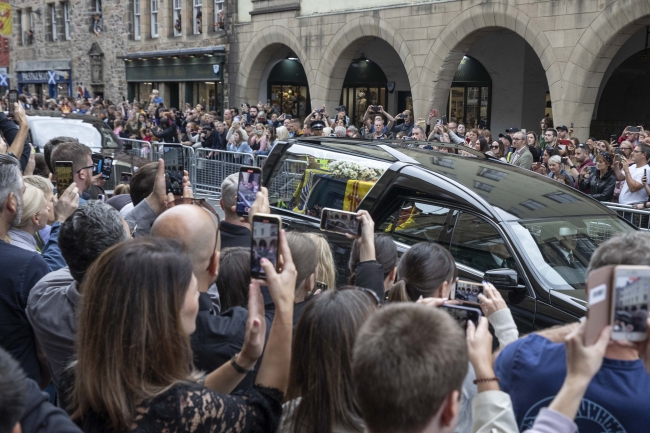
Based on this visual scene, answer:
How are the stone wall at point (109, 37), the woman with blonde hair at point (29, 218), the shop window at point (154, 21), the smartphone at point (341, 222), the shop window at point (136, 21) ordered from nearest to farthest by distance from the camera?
the smartphone at point (341, 222)
the woman with blonde hair at point (29, 218)
the stone wall at point (109, 37)
the shop window at point (154, 21)
the shop window at point (136, 21)

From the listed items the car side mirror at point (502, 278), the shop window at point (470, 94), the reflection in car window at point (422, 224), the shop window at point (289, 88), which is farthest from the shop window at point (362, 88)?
the car side mirror at point (502, 278)

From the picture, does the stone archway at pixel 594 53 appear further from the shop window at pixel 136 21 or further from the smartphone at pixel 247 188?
the shop window at pixel 136 21

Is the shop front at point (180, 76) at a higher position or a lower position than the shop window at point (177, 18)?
lower

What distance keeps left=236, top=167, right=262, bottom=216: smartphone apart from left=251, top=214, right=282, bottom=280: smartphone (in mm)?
1726

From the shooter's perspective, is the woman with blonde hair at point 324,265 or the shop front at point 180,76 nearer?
the woman with blonde hair at point 324,265

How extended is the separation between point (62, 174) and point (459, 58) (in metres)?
14.3

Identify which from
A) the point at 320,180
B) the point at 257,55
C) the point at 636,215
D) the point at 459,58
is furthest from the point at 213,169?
the point at 257,55

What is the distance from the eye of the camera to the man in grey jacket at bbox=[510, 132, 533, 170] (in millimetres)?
11414

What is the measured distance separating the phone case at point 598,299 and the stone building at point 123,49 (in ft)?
82.2

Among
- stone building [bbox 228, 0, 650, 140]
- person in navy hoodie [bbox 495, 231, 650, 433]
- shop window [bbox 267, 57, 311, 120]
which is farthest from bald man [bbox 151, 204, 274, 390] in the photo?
shop window [bbox 267, 57, 311, 120]

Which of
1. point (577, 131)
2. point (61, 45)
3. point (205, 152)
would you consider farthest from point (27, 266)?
→ point (61, 45)

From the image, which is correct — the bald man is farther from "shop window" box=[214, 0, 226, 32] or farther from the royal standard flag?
the royal standard flag

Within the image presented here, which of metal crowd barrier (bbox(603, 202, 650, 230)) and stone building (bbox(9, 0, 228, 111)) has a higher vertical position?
stone building (bbox(9, 0, 228, 111))

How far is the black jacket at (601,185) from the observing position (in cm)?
982
